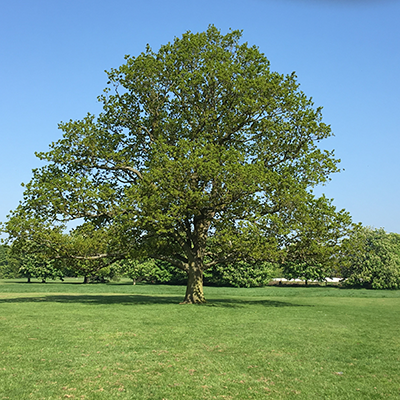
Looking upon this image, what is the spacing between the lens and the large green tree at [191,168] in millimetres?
27984

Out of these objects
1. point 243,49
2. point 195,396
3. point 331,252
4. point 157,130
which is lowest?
point 195,396

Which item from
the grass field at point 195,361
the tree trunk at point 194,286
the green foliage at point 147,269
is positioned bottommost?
the grass field at point 195,361

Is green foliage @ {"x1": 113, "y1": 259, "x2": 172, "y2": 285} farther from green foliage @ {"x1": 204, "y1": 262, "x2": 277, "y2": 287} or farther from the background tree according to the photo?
the background tree

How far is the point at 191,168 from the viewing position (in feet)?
91.6

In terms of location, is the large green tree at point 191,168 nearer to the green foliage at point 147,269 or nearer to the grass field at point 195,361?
the grass field at point 195,361

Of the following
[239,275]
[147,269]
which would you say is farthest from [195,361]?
[147,269]

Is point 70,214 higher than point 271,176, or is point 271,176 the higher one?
point 271,176

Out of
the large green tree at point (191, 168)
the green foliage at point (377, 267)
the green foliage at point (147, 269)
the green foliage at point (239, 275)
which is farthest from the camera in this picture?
the green foliage at point (147, 269)

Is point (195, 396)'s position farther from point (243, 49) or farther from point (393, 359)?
point (243, 49)

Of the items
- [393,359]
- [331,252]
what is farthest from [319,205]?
[393,359]

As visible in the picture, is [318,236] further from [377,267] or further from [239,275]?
[377,267]

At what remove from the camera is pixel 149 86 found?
33.0 metres

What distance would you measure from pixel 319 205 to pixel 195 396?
23.0m

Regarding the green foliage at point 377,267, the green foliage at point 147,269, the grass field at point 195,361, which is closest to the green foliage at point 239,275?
the green foliage at point 147,269
